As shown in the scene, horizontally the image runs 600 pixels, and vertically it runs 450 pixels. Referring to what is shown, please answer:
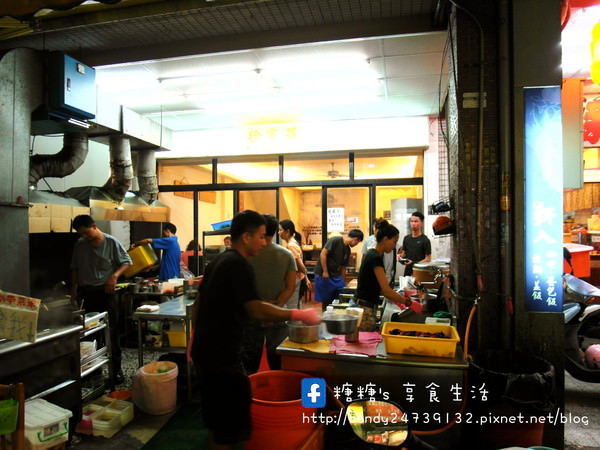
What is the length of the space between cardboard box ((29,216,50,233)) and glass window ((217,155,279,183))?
149 inches

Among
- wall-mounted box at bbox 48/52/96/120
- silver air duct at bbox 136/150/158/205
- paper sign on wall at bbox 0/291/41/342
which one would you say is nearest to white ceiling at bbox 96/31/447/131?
wall-mounted box at bbox 48/52/96/120

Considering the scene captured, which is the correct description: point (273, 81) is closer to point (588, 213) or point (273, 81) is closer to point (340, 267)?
point (340, 267)

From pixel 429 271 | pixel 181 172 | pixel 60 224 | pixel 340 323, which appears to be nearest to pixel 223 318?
pixel 340 323

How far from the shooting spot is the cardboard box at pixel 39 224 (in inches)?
185

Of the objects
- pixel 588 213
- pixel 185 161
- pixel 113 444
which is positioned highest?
pixel 185 161

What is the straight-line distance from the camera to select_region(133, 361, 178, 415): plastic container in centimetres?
346

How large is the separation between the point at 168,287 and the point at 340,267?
2536 mm

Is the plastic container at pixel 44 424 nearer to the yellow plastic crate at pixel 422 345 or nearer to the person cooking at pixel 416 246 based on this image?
the yellow plastic crate at pixel 422 345

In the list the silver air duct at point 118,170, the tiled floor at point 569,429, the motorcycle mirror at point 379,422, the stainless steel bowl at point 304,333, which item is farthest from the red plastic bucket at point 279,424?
the silver air duct at point 118,170

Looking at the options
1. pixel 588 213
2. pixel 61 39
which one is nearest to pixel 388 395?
pixel 61 39

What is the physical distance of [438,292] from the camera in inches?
161

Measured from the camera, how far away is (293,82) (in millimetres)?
5562

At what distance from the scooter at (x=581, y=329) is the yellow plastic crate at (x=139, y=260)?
566cm

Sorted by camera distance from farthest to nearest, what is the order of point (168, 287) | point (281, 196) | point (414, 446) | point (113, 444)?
point (281, 196) → point (168, 287) → point (113, 444) → point (414, 446)
